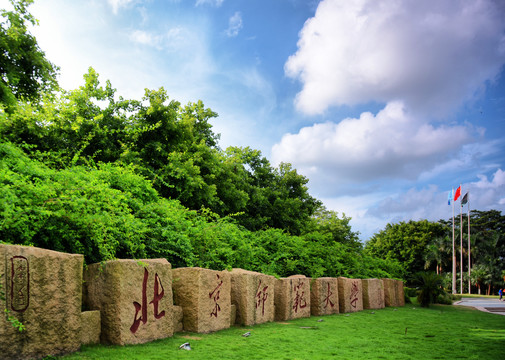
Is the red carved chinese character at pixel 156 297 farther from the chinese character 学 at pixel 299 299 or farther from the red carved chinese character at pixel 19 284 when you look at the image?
the chinese character 学 at pixel 299 299

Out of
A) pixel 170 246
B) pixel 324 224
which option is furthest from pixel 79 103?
pixel 324 224

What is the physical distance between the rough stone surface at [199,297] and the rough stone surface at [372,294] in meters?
7.44

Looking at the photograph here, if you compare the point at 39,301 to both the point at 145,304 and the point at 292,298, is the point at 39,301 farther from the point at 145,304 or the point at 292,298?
the point at 292,298

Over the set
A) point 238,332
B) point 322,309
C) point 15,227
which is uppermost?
point 15,227

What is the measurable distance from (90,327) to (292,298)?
16.3 ft

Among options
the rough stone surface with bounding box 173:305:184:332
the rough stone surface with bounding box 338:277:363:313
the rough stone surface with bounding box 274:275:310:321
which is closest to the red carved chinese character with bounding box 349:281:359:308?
the rough stone surface with bounding box 338:277:363:313

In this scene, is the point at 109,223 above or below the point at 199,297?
above

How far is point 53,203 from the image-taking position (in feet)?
13.2

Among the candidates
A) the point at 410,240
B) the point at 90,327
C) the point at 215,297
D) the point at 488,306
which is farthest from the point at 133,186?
the point at 410,240

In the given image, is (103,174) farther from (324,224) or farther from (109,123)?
(324,224)

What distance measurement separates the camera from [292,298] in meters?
8.02

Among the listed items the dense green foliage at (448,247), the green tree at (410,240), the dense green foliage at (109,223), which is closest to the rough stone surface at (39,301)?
the dense green foliage at (109,223)

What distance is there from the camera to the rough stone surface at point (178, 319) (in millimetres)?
5117

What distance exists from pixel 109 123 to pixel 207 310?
7.93 m
